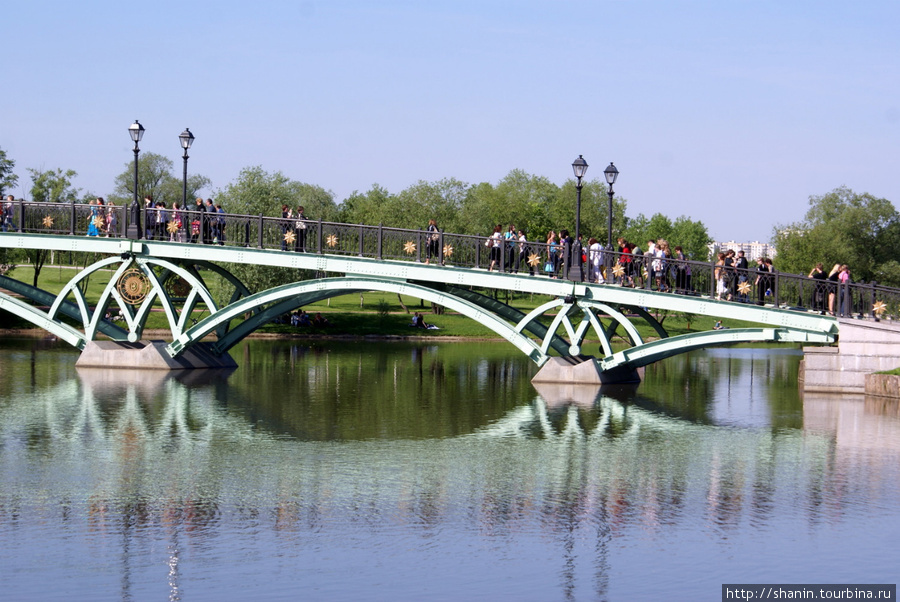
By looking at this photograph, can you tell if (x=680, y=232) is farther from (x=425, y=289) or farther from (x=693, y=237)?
(x=425, y=289)

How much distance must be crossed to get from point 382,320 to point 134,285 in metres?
32.6

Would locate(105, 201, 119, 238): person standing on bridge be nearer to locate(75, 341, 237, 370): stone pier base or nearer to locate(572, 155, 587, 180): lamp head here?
locate(75, 341, 237, 370): stone pier base

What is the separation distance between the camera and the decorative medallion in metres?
36.9

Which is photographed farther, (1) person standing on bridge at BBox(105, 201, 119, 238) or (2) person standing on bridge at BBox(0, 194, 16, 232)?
(2) person standing on bridge at BBox(0, 194, 16, 232)

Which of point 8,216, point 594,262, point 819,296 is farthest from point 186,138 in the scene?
point 819,296

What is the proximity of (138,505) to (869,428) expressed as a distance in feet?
53.2

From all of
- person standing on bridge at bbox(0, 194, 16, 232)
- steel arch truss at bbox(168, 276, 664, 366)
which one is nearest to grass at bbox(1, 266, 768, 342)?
person standing on bridge at bbox(0, 194, 16, 232)

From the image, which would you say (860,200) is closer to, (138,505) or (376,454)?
(376,454)

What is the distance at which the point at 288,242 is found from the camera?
3550 centimetres

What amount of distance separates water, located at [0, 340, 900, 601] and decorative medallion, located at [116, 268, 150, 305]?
17.2 ft

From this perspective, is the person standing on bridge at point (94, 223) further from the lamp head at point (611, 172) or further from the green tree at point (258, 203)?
the green tree at point (258, 203)

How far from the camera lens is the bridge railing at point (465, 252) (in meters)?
31.2

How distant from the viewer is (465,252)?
113ft

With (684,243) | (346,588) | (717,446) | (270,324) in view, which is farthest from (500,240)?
(684,243)
